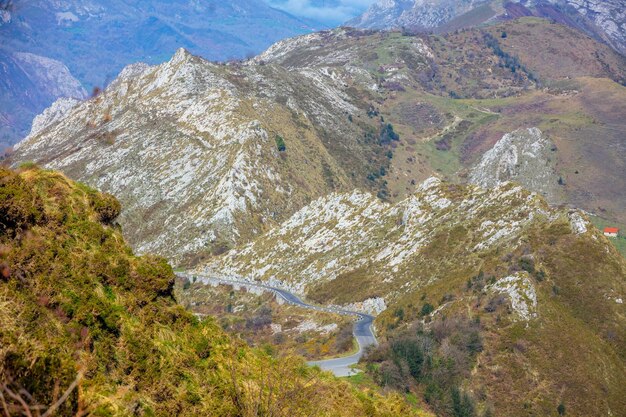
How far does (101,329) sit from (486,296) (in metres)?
57.4

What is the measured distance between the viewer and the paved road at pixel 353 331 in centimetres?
5822

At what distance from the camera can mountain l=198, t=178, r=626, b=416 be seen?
54.0 meters

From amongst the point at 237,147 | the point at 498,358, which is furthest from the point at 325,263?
the point at 237,147

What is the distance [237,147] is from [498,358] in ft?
447

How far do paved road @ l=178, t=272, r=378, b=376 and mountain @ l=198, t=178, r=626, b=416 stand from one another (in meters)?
2.34

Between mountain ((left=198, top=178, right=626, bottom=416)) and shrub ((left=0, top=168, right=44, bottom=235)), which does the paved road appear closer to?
mountain ((left=198, top=178, right=626, bottom=416))

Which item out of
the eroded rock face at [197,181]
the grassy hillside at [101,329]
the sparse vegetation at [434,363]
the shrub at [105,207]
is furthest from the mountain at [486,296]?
the eroded rock face at [197,181]

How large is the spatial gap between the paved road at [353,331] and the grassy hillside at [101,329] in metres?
30.3

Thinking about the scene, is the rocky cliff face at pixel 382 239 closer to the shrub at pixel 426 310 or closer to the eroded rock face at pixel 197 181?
the shrub at pixel 426 310

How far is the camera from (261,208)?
560 feet

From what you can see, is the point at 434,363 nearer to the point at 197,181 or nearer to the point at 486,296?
the point at 486,296

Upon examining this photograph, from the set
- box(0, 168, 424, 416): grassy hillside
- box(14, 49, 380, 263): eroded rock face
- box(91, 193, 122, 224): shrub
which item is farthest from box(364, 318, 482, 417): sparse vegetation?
box(14, 49, 380, 263): eroded rock face

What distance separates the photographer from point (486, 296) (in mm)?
67562

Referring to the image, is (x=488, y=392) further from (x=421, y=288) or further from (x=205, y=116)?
(x=205, y=116)
